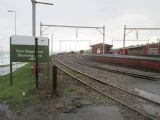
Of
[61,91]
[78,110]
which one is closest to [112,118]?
[78,110]

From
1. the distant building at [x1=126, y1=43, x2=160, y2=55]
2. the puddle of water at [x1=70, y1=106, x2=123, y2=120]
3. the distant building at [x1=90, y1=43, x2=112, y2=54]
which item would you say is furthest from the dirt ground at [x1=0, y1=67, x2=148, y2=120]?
the distant building at [x1=90, y1=43, x2=112, y2=54]

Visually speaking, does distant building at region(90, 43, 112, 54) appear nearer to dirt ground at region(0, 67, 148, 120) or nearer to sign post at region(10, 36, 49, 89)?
sign post at region(10, 36, 49, 89)

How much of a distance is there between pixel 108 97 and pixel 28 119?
4.00 meters

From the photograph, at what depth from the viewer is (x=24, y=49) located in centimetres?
1308

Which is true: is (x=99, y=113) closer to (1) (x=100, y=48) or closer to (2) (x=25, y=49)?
(2) (x=25, y=49)

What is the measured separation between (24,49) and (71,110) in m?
5.70

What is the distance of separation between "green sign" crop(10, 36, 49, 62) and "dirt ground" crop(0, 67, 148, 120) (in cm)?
319

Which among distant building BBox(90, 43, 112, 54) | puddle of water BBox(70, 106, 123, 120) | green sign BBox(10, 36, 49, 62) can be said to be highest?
distant building BBox(90, 43, 112, 54)

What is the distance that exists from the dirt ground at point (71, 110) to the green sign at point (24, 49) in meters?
3.19

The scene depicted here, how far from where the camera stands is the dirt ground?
7.84 m

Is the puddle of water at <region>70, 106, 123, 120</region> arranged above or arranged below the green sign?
below

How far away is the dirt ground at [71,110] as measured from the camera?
309 inches

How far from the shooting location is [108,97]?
1048 cm

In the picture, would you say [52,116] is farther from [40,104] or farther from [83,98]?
[83,98]
